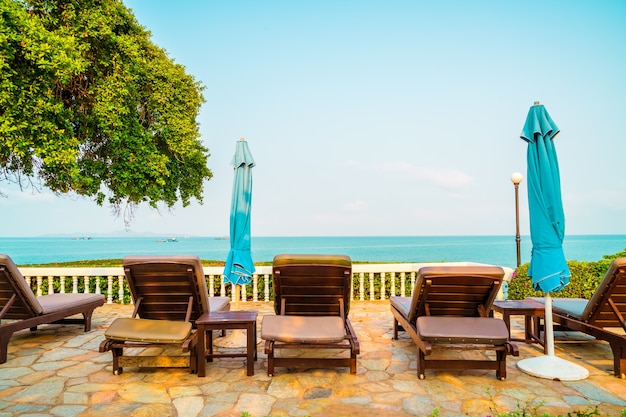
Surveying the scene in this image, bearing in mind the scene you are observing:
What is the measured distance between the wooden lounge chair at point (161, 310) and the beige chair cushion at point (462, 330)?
2.27m

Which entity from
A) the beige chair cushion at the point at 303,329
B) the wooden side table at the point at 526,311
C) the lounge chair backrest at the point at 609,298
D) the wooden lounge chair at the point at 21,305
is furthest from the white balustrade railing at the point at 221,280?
the beige chair cushion at the point at 303,329

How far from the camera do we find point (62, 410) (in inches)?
129

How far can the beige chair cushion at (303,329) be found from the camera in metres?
3.93

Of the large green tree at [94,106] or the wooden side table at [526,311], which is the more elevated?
the large green tree at [94,106]

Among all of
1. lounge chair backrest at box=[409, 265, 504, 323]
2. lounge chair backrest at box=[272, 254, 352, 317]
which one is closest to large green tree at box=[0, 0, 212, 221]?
lounge chair backrest at box=[272, 254, 352, 317]

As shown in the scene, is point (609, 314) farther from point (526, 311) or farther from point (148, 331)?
point (148, 331)

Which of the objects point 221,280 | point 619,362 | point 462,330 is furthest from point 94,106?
point 619,362

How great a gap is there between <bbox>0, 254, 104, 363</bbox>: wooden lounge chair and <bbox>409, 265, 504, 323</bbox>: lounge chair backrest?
4328 mm

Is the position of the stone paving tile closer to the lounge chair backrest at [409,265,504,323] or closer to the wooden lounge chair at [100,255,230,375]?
the wooden lounge chair at [100,255,230,375]

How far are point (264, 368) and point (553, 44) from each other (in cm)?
1477

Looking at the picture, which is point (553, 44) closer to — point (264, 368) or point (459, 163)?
point (264, 368)

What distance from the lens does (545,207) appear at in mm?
4203

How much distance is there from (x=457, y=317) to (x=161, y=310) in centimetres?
315

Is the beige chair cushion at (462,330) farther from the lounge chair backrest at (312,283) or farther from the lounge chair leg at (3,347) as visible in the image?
the lounge chair leg at (3,347)
